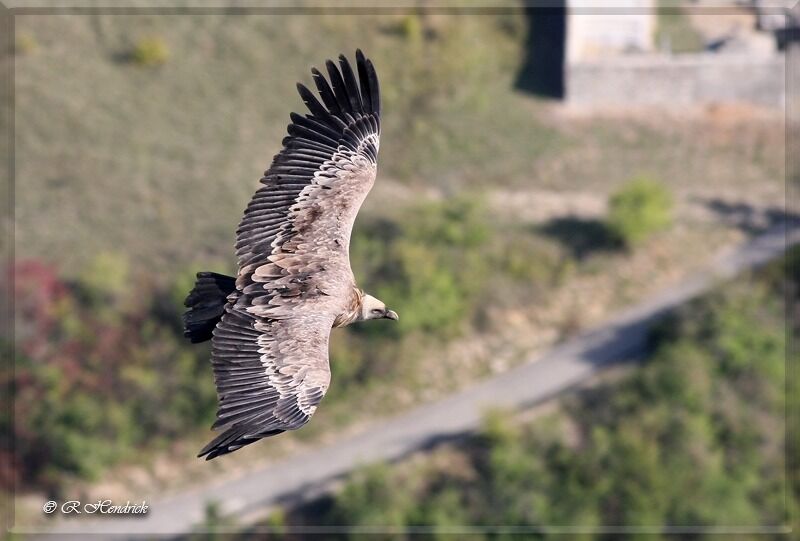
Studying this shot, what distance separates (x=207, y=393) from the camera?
112ft

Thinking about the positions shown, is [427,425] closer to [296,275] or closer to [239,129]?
[239,129]

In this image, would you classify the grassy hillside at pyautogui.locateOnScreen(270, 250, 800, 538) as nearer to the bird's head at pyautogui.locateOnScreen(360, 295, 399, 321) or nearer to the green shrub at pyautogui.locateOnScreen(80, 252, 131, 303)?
the green shrub at pyautogui.locateOnScreen(80, 252, 131, 303)

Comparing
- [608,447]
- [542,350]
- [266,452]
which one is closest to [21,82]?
[266,452]

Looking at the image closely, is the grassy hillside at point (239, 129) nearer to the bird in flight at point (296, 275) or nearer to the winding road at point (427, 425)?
the winding road at point (427, 425)

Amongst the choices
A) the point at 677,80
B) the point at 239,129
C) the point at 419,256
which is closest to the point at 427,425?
the point at 419,256

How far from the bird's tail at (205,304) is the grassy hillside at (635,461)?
17693 millimetres

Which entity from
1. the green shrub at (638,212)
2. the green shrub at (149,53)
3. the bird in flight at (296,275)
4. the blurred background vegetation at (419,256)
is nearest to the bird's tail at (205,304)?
the bird in flight at (296,275)

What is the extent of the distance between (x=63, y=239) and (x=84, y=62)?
970 cm

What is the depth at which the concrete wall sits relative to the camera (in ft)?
166

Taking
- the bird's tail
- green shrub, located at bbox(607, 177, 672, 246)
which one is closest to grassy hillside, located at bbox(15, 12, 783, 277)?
green shrub, located at bbox(607, 177, 672, 246)

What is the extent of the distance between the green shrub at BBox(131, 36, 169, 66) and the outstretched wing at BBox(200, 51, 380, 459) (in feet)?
107

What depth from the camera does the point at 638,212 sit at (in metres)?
42.6

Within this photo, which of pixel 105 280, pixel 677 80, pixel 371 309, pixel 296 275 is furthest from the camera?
pixel 677 80

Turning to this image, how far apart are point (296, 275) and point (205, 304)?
1.19 meters
